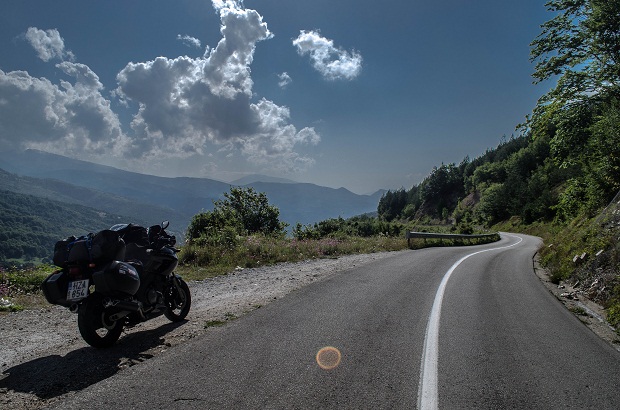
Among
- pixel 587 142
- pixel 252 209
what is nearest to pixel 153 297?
pixel 587 142

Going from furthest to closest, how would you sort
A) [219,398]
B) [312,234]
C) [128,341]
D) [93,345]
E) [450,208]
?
[450,208] < [312,234] < [128,341] < [93,345] < [219,398]

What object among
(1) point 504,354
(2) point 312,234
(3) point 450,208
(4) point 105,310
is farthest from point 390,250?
(3) point 450,208

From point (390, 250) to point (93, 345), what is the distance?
16861 millimetres

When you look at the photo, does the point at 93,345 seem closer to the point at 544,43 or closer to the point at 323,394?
the point at 323,394

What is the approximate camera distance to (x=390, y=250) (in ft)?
64.7

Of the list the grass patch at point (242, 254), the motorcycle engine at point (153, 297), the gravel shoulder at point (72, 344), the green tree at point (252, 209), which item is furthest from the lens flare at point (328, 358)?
the green tree at point (252, 209)

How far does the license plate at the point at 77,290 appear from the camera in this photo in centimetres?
446

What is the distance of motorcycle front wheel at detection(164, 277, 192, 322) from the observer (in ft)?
19.4

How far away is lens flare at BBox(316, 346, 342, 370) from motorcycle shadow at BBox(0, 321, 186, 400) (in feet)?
6.79

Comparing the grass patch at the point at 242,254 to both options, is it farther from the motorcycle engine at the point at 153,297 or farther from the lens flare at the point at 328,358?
the lens flare at the point at 328,358

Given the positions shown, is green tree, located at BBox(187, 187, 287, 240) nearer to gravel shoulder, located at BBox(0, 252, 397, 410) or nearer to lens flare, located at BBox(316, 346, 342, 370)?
gravel shoulder, located at BBox(0, 252, 397, 410)

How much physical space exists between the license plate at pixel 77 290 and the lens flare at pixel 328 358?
305cm

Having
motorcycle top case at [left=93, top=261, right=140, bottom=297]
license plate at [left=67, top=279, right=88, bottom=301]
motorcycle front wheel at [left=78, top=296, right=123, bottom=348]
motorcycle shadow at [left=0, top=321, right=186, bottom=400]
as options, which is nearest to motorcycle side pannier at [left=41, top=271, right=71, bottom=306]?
license plate at [left=67, top=279, right=88, bottom=301]

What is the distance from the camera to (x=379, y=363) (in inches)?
162
